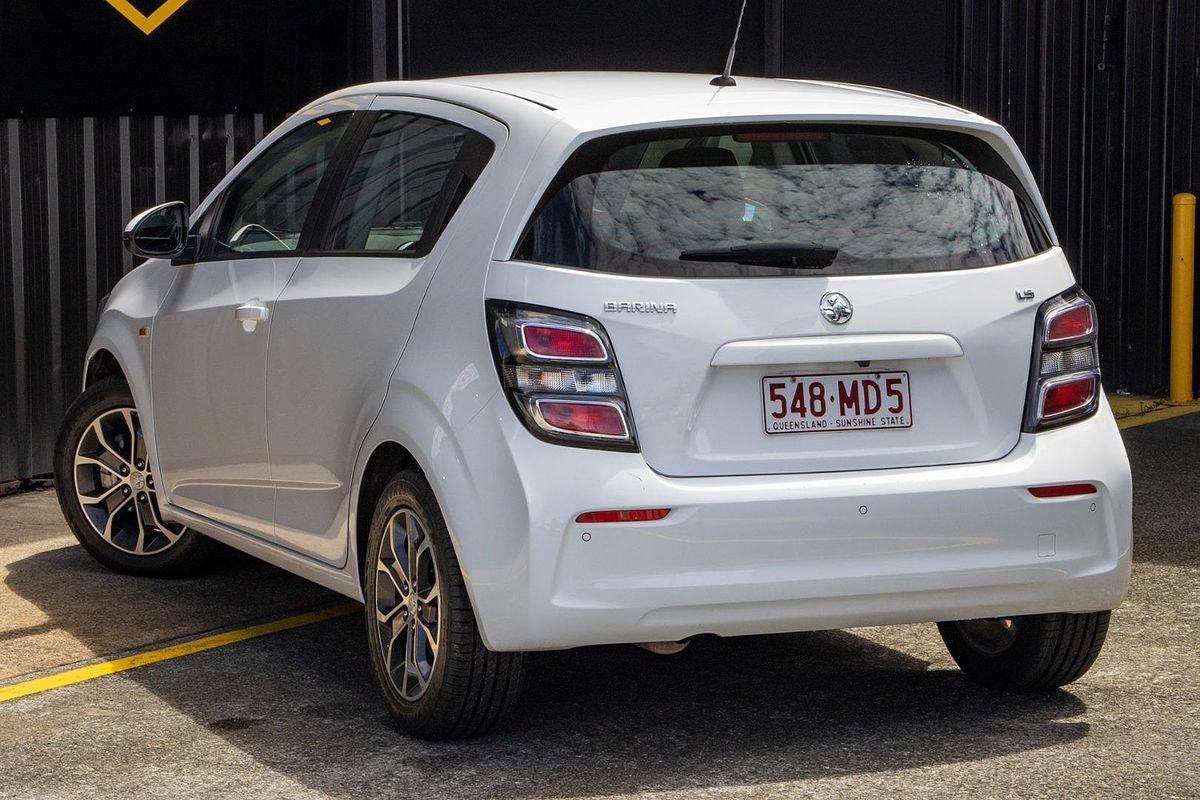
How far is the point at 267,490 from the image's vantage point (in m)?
5.62

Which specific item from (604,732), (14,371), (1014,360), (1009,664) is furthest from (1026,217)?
(14,371)

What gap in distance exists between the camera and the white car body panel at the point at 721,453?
4.33m

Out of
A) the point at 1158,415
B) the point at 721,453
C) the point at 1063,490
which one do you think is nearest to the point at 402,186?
the point at 721,453

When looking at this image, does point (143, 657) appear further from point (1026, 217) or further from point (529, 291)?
point (1026, 217)

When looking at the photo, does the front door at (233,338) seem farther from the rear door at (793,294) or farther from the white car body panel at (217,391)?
the rear door at (793,294)

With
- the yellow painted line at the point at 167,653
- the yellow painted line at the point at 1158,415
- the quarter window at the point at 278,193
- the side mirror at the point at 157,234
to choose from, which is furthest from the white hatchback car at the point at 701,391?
the yellow painted line at the point at 1158,415

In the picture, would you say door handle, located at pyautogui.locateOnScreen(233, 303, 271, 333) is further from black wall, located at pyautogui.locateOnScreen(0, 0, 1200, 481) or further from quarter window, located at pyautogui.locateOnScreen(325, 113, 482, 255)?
black wall, located at pyautogui.locateOnScreen(0, 0, 1200, 481)

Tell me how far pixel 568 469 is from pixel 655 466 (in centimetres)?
20

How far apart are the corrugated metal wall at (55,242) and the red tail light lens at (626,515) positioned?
16.7 ft

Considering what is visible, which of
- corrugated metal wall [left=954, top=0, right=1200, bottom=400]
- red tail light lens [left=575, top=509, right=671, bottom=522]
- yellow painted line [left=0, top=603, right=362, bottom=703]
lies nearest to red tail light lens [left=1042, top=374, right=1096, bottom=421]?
red tail light lens [left=575, top=509, right=671, bottom=522]

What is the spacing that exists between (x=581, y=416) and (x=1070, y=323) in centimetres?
129

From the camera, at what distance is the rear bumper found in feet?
14.1

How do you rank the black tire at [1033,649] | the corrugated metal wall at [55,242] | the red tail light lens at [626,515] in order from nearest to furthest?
the red tail light lens at [626,515], the black tire at [1033,649], the corrugated metal wall at [55,242]

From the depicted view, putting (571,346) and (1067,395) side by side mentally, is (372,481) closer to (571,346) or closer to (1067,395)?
(571,346)
